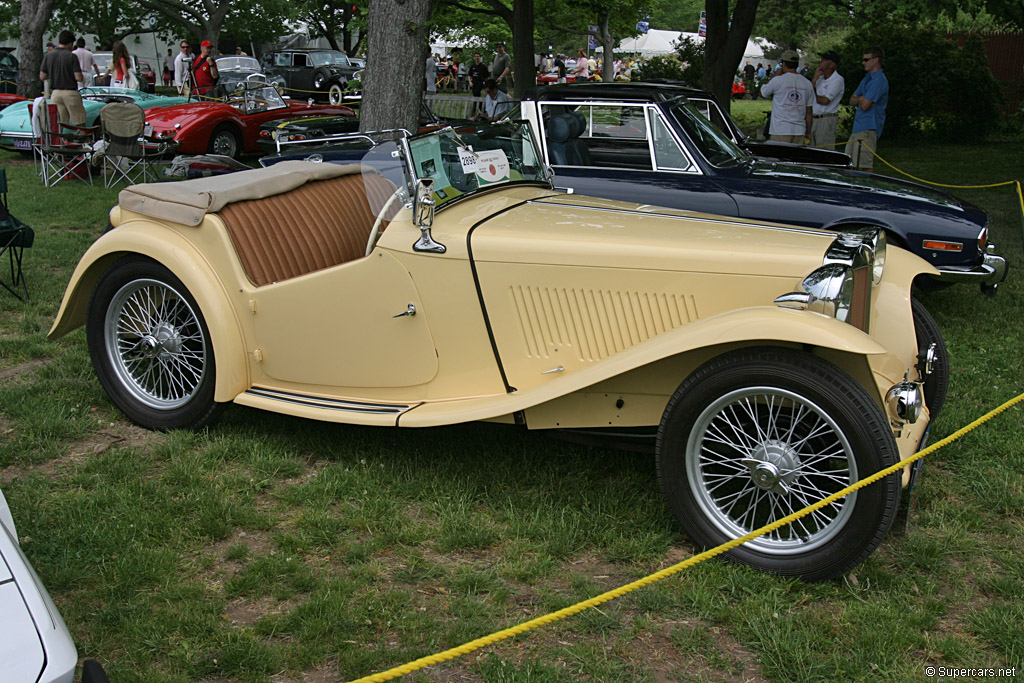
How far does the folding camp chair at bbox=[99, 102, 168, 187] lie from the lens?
10.8 m

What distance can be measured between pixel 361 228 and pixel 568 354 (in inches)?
66.3

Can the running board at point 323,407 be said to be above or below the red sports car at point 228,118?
below

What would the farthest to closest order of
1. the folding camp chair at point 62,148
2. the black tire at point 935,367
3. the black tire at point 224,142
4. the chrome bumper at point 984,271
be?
the black tire at point 224,142 < the folding camp chair at point 62,148 < the chrome bumper at point 984,271 < the black tire at point 935,367

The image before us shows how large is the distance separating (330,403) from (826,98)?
10229 mm

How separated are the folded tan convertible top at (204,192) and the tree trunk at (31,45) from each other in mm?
15698

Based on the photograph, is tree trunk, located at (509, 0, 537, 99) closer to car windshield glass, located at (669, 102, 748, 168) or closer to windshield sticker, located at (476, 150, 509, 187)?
car windshield glass, located at (669, 102, 748, 168)

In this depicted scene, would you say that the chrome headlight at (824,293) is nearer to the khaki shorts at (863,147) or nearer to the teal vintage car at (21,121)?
the khaki shorts at (863,147)

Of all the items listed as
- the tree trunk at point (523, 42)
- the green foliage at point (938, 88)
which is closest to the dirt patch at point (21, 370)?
the tree trunk at point (523, 42)

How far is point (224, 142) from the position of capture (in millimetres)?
12977

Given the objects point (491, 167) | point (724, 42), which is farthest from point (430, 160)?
point (724, 42)

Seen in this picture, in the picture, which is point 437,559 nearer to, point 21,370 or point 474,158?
point 474,158

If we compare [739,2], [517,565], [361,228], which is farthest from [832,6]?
[517,565]

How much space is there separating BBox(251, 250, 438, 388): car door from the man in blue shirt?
9.01 m

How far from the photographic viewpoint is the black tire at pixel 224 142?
12766mm
